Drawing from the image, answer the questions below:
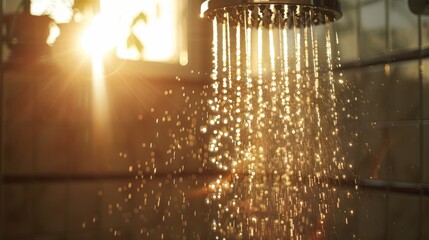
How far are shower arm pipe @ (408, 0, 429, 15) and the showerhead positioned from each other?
0.76ft

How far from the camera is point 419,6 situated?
0.92 metres

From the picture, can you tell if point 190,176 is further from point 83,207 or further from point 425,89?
point 425,89

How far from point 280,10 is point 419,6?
32 cm

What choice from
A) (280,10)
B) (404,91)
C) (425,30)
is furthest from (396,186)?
(280,10)

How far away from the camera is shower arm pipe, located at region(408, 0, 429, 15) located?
915 millimetres

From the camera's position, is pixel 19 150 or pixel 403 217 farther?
pixel 19 150

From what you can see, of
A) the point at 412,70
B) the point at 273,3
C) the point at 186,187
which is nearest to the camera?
the point at 273,3

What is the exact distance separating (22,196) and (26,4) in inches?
17.7

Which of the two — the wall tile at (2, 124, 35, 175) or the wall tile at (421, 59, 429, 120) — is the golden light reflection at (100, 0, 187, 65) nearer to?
the wall tile at (2, 124, 35, 175)

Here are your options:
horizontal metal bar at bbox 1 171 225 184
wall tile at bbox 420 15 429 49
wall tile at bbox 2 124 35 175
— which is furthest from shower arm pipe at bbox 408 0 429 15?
wall tile at bbox 2 124 35 175

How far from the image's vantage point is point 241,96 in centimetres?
122

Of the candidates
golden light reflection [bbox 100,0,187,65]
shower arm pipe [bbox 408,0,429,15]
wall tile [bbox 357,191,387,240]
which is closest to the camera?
shower arm pipe [bbox 408,0,429,15]

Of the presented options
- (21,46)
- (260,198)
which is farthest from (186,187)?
(21,46)

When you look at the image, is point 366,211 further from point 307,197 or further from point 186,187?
point 186,187
